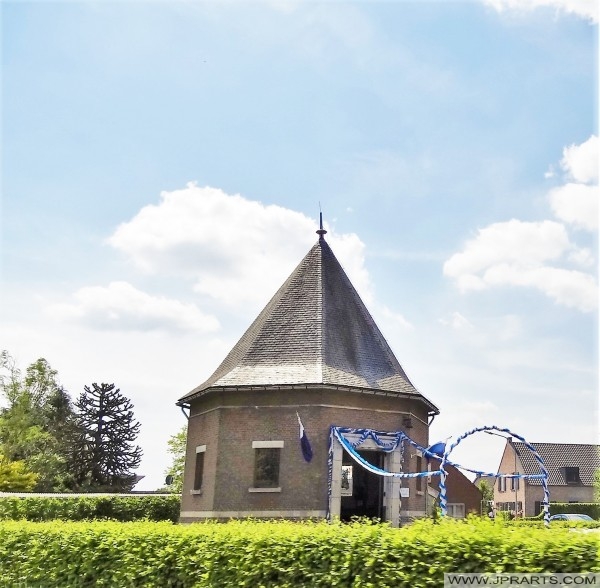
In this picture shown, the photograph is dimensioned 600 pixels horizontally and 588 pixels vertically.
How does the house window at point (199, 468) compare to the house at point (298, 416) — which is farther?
the house window at point (199, 468)

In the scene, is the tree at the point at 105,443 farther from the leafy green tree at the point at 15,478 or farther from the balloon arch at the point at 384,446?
the balloon arch at the point at 384,446

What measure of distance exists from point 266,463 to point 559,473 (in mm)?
60477

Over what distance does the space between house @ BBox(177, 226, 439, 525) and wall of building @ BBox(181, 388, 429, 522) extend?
3cm

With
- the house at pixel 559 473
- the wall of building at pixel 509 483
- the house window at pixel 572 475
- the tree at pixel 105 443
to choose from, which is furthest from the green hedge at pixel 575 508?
the tree at pixel 105 443

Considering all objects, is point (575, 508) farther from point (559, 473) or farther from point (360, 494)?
point (360, 494)

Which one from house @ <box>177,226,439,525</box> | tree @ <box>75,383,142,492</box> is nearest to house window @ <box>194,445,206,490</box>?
house @ <box>177,226,439,525</box>

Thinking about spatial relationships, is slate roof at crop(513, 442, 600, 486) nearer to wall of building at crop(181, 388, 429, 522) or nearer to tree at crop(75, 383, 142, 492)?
tree at crop(75, 383, 142, 492)

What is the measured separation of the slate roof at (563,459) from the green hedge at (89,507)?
161 ft

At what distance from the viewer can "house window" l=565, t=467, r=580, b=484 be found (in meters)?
73.4

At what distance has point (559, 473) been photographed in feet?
242

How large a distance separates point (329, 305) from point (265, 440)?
6.25m

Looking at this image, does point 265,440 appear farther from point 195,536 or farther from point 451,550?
point 451,550

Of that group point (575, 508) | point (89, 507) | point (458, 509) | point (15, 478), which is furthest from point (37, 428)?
point (575, 508)

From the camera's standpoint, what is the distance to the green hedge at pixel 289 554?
7.59m
